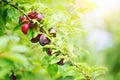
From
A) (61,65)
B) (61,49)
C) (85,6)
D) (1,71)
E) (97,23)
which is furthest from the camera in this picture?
(97,23)

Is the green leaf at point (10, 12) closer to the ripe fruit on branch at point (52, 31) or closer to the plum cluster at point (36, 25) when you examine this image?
the plum cluster at point (36, 25)

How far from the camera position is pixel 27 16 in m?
1.56

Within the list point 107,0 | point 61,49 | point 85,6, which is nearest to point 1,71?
point 61,49

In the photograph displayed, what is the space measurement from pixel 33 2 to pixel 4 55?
841 millimetres

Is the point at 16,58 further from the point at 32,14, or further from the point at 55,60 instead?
the point at 32,14

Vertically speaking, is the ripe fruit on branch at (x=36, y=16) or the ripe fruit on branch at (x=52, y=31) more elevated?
the ripe fruit on branch at (x=36, y=16)

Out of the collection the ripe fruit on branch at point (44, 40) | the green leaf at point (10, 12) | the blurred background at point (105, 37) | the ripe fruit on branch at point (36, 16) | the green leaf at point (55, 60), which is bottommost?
the blurred background at point (105, 37)

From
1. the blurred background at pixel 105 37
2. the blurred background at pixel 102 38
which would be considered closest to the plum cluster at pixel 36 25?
the blurred background at pixel 102 38

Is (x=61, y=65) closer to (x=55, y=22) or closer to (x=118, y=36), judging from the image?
(x=55, y=22)

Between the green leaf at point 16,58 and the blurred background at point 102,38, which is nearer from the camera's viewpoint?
the green leaf at point 16,58

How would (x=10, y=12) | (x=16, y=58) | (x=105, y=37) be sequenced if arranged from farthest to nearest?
(x=105, y=37)
(x=10, y=12)
(x=16, y=58)

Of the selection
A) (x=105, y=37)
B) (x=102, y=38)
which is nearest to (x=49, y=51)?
(x=102, y=38)

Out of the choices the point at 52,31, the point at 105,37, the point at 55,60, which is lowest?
the point at 105,37

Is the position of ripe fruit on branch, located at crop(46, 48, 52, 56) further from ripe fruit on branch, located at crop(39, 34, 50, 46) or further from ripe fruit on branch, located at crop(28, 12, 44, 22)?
ripe fruit on branch, located at crop(28, 12, 44, 22)
